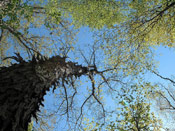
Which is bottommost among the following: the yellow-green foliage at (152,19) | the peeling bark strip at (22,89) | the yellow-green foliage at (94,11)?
the peeling bark strip at (22,89)

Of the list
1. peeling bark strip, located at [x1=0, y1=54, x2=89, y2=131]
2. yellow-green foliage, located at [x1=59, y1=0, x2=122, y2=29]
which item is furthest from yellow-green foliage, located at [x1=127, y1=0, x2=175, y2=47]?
peeling bark strip, located at [x1=0, y1=54, x2=89, y2=131]

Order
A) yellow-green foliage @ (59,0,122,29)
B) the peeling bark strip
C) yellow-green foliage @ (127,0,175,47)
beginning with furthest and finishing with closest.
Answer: yellow-green foliage @ (59,0,122,29) < yellow-green foliage @ (127,0,175,47) < the peeling bark strip

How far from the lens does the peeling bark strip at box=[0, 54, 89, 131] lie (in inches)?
78.9

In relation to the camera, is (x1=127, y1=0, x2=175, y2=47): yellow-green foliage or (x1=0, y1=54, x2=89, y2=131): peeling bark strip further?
(x1=127, y1=0, x2=175, y2=47): yellow-green foliage

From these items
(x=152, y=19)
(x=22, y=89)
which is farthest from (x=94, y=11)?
(x=22, y=89)

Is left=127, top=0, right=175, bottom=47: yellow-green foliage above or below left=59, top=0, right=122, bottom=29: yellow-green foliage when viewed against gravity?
below

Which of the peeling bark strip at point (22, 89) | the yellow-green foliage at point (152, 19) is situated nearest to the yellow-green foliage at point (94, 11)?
the yellow-green foliage at point (152, 19)

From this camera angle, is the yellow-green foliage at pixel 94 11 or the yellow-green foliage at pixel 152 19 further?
the yellow-green foliage at pixel 94 11

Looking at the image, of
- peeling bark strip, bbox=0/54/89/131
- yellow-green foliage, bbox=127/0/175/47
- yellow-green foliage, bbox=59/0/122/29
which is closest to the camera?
peeling bark strip, bbox=0/54/89/131

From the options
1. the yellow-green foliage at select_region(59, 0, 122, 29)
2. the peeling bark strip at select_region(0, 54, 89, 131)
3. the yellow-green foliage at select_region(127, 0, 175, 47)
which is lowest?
the peeling bark strip at select_region(0, 54, 89, 131)

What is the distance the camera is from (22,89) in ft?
8.00

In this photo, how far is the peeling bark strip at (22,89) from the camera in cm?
200

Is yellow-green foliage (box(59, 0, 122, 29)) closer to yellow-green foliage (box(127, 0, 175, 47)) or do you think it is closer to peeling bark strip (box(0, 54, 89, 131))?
yellow-green foliage (box(127, 0, 175, 47))

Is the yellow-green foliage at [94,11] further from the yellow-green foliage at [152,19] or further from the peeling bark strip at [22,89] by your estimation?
the peeling bark strip at [22,89]
